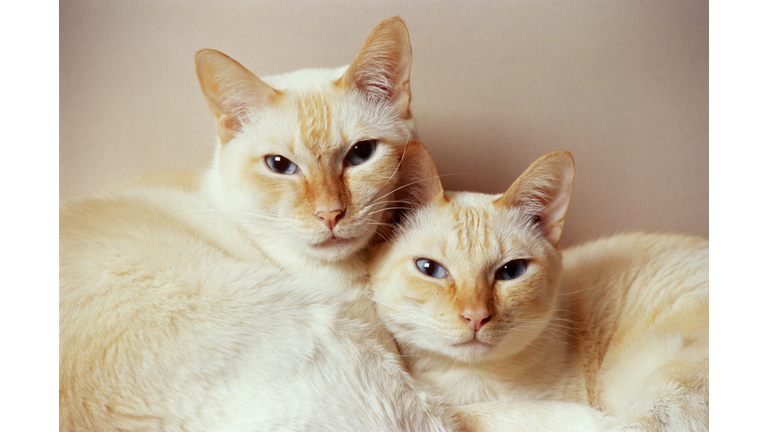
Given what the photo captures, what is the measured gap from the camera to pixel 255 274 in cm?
132

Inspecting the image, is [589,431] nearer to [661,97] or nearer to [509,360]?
[509,360]

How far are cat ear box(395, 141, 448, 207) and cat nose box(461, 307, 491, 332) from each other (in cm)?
35

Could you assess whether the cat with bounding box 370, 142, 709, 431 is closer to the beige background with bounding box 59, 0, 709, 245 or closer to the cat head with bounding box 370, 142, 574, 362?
the cat head with bounding box 370, 142, 574, 362

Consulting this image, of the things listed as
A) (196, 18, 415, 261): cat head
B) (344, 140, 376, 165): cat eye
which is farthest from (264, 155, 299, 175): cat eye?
(344, 140, 376, 165): cat eye

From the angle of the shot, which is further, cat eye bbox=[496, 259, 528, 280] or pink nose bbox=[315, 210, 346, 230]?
cat eye bbox=[496, 259, 528, 280]

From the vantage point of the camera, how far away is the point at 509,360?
1.44m

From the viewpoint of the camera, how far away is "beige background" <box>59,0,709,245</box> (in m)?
1.43

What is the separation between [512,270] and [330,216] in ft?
1.67

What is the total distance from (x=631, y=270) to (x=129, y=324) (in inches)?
56.1

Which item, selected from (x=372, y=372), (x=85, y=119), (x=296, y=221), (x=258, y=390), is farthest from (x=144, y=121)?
(x=372, y=372)

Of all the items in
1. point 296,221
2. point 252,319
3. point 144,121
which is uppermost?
point 144,121

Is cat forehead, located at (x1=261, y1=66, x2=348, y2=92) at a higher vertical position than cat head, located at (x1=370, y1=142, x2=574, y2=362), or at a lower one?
higher

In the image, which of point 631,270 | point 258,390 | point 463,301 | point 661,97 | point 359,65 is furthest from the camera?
point 631,270

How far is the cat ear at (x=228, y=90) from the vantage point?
130cm
